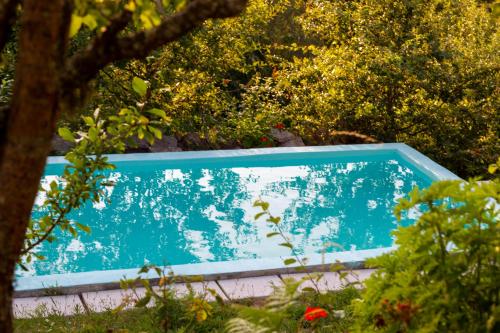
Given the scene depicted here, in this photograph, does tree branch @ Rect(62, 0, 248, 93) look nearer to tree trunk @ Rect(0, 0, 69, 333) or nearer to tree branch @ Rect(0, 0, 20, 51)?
tree trunk @ Rect(0, 0, 69, 333)

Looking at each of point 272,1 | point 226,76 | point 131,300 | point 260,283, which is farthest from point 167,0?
point 226,76

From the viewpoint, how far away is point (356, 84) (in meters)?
9.05

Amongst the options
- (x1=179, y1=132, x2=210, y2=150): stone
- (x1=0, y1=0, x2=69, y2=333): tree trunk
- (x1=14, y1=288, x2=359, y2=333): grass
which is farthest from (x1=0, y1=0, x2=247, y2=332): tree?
(x1=179, y1=132, x2=210, y2=150): stone

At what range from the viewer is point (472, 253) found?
6.97ft

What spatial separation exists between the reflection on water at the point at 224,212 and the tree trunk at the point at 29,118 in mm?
4304

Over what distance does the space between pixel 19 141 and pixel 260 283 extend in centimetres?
312

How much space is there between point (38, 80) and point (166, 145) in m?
7.64

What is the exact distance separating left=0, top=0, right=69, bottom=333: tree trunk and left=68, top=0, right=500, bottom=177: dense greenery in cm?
705

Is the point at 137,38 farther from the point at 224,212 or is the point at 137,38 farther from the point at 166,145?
the point at 166,145

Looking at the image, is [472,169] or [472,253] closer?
[472,253]

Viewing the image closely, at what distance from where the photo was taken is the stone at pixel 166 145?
9142mm

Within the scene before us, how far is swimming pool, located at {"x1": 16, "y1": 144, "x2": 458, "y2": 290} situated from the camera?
6.30 meters

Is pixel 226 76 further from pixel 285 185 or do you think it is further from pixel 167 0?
pixel 167 0

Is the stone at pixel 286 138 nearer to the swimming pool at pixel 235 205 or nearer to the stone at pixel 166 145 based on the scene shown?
the swimming pool at pixel 235 205
